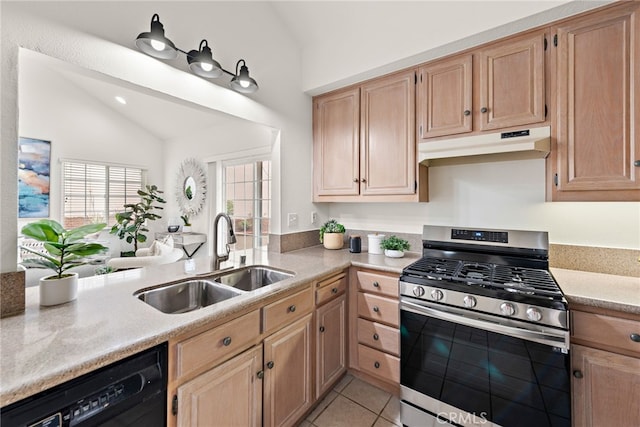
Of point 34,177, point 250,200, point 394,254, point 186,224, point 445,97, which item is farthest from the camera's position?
point 186,224

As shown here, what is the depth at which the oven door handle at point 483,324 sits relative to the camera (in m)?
1.23

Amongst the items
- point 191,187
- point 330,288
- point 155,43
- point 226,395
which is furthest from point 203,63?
point 191,187

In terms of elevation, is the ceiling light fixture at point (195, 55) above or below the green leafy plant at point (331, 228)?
above

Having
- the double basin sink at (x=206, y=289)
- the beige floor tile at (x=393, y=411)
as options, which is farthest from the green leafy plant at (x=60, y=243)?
the beige floor tile at (x=393, y=411)

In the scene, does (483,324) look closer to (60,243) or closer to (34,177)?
(60,243)

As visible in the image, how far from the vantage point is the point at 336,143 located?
2447 millimetres

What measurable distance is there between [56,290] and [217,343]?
2.32 ft

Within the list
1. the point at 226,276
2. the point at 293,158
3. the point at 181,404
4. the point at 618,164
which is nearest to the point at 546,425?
the point at 618,164

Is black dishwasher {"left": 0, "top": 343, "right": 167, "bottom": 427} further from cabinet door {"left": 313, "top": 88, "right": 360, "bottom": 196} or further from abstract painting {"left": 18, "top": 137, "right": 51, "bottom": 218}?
abstract painting {"left": 18, "top": 137, "right": 51, "bottom": 218}

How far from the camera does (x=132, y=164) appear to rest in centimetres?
500

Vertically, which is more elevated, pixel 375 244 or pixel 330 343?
pixel 375 244

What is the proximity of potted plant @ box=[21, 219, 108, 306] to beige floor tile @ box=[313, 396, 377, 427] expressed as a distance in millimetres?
1508

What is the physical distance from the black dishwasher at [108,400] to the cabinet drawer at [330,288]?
0.95 meters

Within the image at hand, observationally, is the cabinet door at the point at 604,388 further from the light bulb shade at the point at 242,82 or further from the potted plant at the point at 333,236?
the light bulb shade at the point at 242,82
